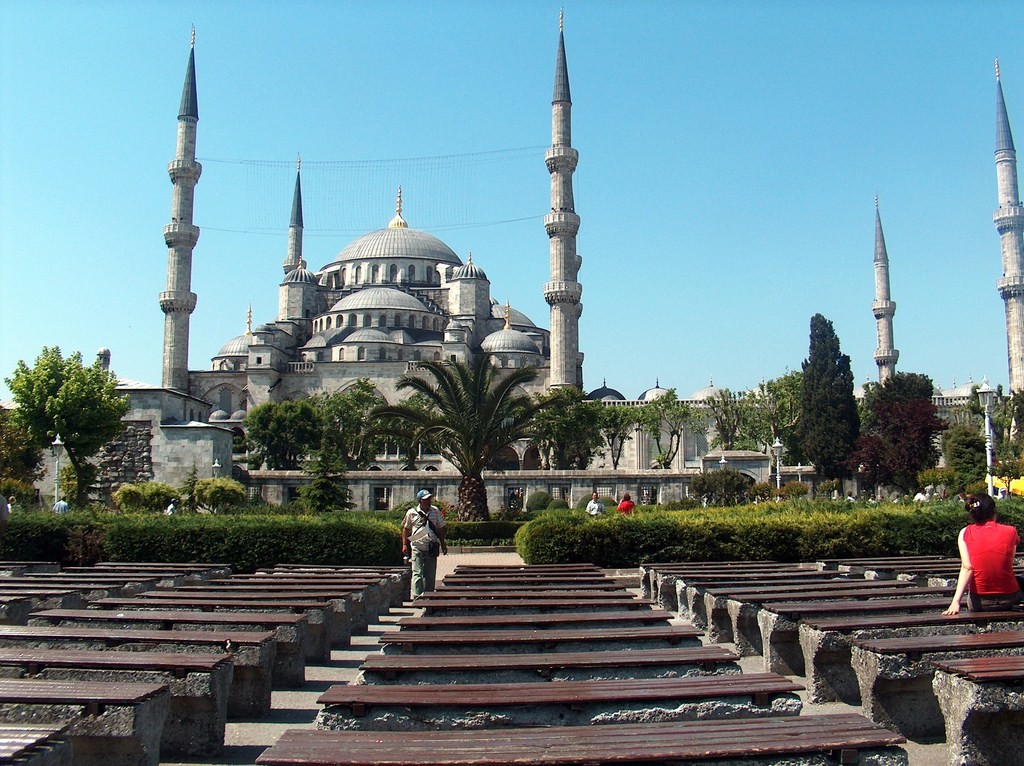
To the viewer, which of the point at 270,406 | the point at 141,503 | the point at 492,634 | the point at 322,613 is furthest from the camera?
the point at 270,406

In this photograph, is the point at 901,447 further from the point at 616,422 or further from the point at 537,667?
the point at 537,667

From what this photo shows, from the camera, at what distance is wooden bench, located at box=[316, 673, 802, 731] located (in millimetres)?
3463

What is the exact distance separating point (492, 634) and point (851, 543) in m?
8.66

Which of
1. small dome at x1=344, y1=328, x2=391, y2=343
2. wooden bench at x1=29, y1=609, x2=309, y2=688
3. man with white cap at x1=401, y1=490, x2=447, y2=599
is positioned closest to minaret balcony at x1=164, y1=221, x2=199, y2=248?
small dome at x1=344, y1=328, x2=391, y2=343

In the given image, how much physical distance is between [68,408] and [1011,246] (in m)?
39.4

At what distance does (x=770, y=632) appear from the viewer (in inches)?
218

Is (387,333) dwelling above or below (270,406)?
above

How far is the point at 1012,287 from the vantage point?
141 ft

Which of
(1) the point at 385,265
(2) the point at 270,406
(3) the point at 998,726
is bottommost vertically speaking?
(3) the point at 998,726

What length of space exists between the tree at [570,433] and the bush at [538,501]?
128 inches

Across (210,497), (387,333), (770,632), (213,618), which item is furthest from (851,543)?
(387,333)

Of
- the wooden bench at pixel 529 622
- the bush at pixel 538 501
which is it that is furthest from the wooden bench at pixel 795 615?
the bush at pixel 538 501

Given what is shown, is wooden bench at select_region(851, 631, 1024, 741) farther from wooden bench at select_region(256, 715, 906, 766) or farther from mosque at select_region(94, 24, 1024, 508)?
mosque at select_region(94, 24, 1024, 508)

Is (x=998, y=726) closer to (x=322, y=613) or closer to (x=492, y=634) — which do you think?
(x=492, y=634)
